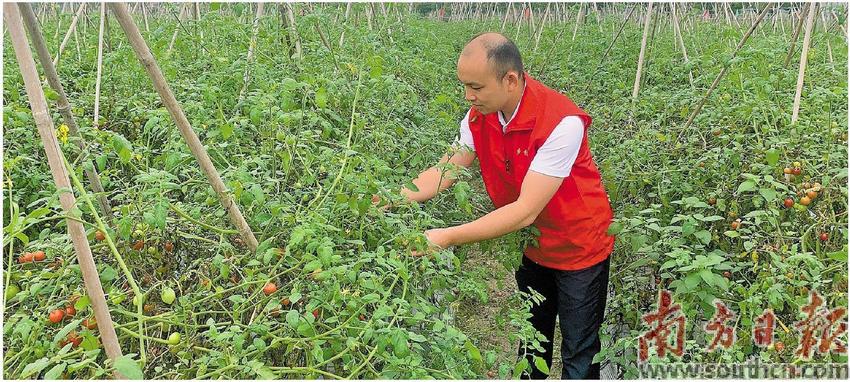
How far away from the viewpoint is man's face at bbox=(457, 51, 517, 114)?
203 centimetres

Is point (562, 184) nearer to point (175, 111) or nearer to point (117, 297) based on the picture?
point (175, 111)

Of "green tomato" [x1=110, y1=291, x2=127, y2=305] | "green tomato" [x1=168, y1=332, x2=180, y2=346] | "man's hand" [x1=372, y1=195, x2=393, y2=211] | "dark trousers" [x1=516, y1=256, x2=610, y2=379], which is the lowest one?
"dark trousers" [x1=516, y1=256, x2=610, y2=379]

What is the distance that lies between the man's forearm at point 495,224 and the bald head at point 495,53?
45cm

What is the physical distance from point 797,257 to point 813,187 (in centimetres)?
62

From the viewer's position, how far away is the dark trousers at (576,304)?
2.42 metres

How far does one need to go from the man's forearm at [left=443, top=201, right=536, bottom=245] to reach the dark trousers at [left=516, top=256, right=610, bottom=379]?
18.6 inches

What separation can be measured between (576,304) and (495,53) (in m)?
1.03

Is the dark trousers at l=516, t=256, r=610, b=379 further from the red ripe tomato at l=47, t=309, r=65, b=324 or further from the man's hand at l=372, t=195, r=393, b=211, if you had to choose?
the red ripe tomato at l=47, t=309, r=65, b=324

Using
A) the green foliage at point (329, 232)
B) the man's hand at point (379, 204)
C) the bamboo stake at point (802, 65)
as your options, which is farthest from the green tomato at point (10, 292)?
the bamboo stake at point (802, 65)

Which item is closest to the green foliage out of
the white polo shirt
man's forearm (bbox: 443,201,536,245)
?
man's forearm (bbox: 443,201,536,245)

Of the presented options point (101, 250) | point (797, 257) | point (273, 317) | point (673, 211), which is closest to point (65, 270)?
point (101, 250)

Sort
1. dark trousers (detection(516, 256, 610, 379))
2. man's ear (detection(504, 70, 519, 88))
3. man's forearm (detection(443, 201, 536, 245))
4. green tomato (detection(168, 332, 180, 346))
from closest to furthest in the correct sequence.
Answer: green tomato (detection(168, 332, 180, 346)) < man's forearm (detection(443, 201, 536, 245)) < man's ear (detection(504, 70, 519, 88)) < dark trousers (detection(516, 256, 610, 379))

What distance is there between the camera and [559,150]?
2.08m

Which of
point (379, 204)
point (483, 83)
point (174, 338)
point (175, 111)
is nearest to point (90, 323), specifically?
point (174, 338)
